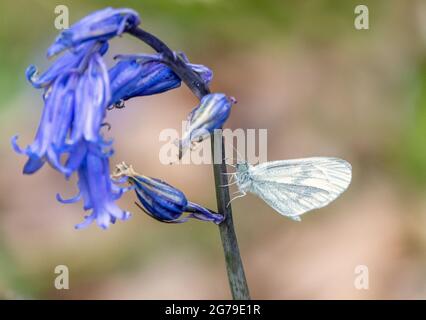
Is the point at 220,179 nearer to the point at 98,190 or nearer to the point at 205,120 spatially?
the point at 205,120

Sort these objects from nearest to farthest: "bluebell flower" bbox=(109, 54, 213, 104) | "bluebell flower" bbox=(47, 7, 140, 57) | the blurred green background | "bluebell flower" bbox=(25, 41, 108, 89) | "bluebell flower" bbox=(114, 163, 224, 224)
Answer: "bluebell flower" bbox=(47, 7, 140, 57) → "bluebell flower" bbox=(25, 41, 108, 89) → "bluebell flower" bbox=(109, 54, 213, 104) → "bluebell flower" bbox=(114, 163, 224, 224) → the blurred green background

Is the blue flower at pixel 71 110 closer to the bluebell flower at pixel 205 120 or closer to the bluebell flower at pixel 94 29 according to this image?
the bluebell flower at pixel 94 29

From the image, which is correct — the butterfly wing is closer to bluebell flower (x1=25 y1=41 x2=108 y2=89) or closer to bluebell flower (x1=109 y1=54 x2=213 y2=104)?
bluebell flower (x1=109 y1=54 x2=213 y2=104)

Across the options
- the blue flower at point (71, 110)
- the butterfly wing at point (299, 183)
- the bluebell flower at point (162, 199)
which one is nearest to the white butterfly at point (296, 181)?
the butterfly wing at point (299, 183)

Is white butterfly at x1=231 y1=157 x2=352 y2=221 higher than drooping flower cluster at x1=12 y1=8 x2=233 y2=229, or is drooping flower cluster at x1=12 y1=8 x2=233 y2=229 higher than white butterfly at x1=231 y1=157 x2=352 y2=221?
drooping flower cluster at x1=12 y1=8 x2=233 y2=229

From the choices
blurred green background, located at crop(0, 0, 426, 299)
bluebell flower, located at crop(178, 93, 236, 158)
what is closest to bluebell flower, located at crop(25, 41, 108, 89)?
bluebell flower, located at crop(178, 93, 236, 158)

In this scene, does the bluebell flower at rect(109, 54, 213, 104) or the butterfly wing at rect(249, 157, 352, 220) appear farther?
the butterfly wing at rect(249, 157, 352, 220)
